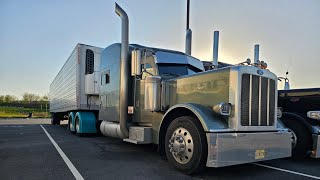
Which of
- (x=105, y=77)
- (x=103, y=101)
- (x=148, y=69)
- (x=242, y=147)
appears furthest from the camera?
(x=103, y=101)

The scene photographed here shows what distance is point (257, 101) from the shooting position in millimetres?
5066

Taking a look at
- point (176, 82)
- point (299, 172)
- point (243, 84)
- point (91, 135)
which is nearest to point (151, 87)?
point (176, 82)

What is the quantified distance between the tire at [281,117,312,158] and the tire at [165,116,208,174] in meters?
2.86

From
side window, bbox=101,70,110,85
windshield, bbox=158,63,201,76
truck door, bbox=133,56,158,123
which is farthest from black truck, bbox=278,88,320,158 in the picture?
side window, bbox=101,70,110,85

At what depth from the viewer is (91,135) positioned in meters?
12.5

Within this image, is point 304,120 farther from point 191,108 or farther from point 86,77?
point 86,77

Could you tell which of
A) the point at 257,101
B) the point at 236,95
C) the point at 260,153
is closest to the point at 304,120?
the point at 257,101

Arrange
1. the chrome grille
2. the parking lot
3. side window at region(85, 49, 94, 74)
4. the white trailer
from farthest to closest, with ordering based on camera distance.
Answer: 1. side window at region(85, 49, 94, 74)
2. the white trailer
3. the parking lot
4. the chrome grille

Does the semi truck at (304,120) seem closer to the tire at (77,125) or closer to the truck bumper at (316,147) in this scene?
the truck bumper at (316,147)

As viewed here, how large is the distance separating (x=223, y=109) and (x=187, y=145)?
851mm

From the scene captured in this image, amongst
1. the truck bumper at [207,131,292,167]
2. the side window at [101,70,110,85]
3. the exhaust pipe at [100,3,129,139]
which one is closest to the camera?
the truck bumper at [207,131,292,167]

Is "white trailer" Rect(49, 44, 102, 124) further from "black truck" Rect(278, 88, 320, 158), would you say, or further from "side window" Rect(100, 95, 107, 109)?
"black truck" Rect(278, 88, 320, 158)

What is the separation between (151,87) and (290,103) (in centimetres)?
346

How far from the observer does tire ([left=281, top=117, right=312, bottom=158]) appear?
6.30m
